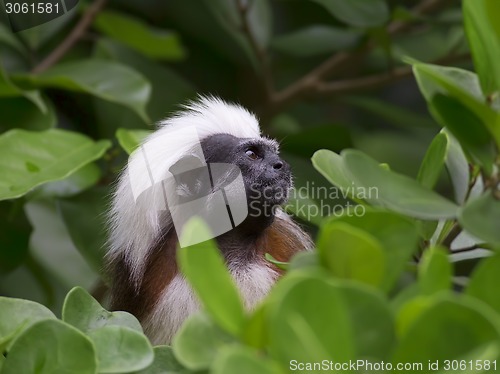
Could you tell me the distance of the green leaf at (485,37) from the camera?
100cm

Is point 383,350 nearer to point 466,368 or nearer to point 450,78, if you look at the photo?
point 466,368

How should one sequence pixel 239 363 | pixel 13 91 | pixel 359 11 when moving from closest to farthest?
pixel 239 363 < pixel 13 91 < pixel 359 11

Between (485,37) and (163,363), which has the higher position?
(485,37)

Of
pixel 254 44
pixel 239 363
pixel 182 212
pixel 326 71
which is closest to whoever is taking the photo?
pixel 239 363

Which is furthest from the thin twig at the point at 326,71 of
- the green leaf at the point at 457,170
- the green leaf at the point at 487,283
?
the green leaf at the point at 487,283

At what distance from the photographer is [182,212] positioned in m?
1.92

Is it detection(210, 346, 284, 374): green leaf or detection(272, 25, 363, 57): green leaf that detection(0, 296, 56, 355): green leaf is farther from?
detection(272, 25, 363, 57): green leaf

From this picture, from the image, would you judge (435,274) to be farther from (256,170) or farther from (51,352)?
(256,170)

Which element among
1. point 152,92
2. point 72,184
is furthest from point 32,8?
point 72,184

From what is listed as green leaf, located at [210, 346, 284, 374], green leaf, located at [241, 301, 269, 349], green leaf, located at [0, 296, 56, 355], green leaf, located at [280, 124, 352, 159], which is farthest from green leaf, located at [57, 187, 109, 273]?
green leaf, located at [210, 346, 284, 374]

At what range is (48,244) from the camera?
8.34ft

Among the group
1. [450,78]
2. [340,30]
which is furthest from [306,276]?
[340,30]

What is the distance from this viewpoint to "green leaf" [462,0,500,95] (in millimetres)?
999

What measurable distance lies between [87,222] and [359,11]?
3.18ft
